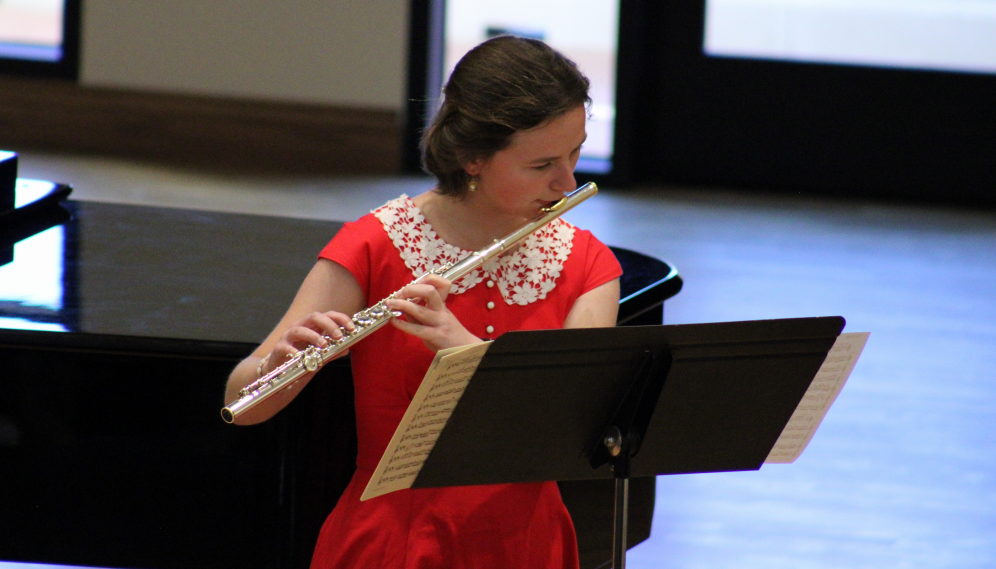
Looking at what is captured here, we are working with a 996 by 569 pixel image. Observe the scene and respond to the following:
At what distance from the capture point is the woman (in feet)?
4.62

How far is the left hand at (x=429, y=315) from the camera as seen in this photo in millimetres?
1321

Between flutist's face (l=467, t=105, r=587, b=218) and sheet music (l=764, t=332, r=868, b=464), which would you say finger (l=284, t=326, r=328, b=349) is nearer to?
flutist's face (l=467, t=105, r=587, b=218)

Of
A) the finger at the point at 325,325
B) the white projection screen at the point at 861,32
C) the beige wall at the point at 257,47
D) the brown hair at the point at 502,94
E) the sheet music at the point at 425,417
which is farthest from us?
the beige wall at the point at 257,47

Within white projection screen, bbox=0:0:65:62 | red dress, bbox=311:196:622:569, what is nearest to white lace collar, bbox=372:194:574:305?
red dress, bbox=311:196:622:569

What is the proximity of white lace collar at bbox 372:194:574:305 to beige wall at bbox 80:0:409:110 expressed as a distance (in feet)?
15.6

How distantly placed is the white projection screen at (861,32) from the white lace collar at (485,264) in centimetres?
481

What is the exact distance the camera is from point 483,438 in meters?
1.29

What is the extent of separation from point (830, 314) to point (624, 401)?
9.46ft

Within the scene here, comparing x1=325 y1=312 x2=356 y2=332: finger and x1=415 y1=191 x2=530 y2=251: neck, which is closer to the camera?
x1=325 y1=312 x2=356 y2=332: finger

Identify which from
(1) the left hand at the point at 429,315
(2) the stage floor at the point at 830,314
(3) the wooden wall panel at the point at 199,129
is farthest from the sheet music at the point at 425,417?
(3) the wooden wall panel at the point at 199,129

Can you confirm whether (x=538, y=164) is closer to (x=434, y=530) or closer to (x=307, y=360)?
(x=307, y=360)

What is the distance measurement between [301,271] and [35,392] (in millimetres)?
594

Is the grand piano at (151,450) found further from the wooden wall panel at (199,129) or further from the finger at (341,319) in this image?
the wooden wall panel at (199,129)

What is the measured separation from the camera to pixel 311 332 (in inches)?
51.2
